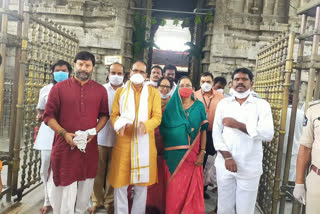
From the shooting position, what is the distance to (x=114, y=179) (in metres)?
2.72

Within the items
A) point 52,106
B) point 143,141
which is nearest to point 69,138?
point 52,106

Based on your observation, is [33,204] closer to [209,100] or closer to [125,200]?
[125,200]

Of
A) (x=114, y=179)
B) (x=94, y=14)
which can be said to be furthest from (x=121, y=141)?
(x=94, y=14)

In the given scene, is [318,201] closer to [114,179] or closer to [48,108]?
[114,179]

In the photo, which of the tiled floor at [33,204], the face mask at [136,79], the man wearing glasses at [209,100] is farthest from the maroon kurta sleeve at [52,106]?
the man wearing glasses at [209,100]

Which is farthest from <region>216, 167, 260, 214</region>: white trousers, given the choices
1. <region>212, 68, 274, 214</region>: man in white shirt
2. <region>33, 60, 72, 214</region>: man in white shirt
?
<region>33, 60, 72, 214</region>: man in white shirt

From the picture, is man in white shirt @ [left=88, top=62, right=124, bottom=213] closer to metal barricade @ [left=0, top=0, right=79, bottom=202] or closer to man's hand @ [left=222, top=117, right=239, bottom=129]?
metal barricade @ [left=0, top=0, right=79, bottom=202]

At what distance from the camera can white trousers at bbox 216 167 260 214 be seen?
2589 mm

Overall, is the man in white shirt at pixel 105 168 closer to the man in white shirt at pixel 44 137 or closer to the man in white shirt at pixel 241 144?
the man in white shirt at pixel 44 137

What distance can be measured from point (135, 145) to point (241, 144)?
3.59ft

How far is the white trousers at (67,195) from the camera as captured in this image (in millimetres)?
2557

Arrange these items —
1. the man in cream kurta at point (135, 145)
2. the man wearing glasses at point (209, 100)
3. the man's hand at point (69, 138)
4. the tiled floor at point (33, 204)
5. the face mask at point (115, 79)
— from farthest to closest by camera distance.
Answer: the man wearing glasses at point (209, 100) < the face mask at point (115, 79) < the tiled floor at point (33, 204) < the man in cream kurta at point (135, 145) < the man's hand at point (69, 138)

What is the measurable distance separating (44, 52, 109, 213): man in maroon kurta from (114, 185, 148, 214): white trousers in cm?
36

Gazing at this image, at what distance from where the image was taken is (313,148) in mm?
1984
